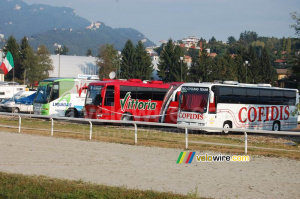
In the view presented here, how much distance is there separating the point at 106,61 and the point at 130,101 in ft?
202

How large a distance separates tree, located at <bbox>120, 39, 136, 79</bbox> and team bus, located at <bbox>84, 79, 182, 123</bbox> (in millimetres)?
54528

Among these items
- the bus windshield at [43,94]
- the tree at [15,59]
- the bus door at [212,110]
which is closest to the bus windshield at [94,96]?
the bus windshield at [43,94]

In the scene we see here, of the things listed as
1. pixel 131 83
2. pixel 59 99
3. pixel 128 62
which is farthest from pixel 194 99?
pixel 128 62

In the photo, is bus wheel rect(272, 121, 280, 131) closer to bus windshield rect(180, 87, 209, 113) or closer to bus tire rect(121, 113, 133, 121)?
bus windshield rect(180, 87, 209, 113)

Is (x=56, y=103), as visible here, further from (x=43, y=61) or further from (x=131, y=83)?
(x=43, y=61)

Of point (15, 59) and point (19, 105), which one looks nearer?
point (19, 105)

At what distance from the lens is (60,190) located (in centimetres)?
1025

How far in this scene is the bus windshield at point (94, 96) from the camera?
3337cm

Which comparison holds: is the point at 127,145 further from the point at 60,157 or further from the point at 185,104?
the point at 185,104

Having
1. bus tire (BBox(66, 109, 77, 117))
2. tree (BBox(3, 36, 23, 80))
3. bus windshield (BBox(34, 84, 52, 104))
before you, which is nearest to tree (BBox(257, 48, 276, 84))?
tree (BBox(3, 36, 23, 80))

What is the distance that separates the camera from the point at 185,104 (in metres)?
28.9

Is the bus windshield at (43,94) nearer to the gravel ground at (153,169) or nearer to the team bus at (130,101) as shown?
the team bus at (130,101)

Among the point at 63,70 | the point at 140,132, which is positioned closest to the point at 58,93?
the point at 140,132

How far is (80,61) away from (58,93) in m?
81.0
